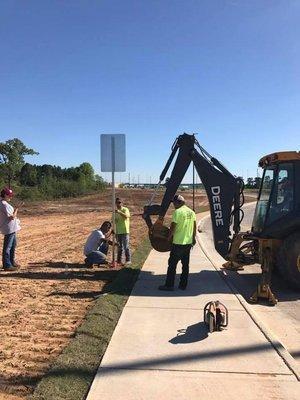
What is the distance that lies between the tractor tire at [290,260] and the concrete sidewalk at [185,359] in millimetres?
1961

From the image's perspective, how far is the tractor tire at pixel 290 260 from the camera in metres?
9.97

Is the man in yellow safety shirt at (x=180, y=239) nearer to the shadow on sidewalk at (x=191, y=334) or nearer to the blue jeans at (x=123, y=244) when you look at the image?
the shadow on sidewalk at (x=191, y=334)

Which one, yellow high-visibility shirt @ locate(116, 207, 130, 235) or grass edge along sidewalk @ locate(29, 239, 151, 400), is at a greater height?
yellow high-visibility shirt @ locate(116, 207, 130, 235)

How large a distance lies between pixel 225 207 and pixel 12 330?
6019 millimetres

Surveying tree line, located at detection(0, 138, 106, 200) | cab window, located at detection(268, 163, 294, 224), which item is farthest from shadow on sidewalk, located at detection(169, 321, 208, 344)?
tree line, located at detection(0, 138, 106, 200)

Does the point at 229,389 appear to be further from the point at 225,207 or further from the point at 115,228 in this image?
the point at 115,228

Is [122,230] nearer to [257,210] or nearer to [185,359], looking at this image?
[257,210]

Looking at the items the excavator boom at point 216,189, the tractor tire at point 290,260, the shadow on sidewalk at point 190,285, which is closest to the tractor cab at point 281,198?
the tractor tire at point 290,260

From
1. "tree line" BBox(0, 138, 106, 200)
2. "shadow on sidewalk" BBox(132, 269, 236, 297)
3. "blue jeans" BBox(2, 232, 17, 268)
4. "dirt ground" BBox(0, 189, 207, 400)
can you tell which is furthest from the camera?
"tree line" BBox(0, 138, 106, 200)

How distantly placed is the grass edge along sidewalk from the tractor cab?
10.7ft

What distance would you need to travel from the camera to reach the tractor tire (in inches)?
392

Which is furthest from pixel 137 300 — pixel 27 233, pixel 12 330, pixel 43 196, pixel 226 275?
pixel 43 196

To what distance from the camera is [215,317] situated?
6.73 metres

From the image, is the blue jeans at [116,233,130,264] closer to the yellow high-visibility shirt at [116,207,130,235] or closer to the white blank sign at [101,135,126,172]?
the yellow high-visibility shirt at [116,207,130,235]
